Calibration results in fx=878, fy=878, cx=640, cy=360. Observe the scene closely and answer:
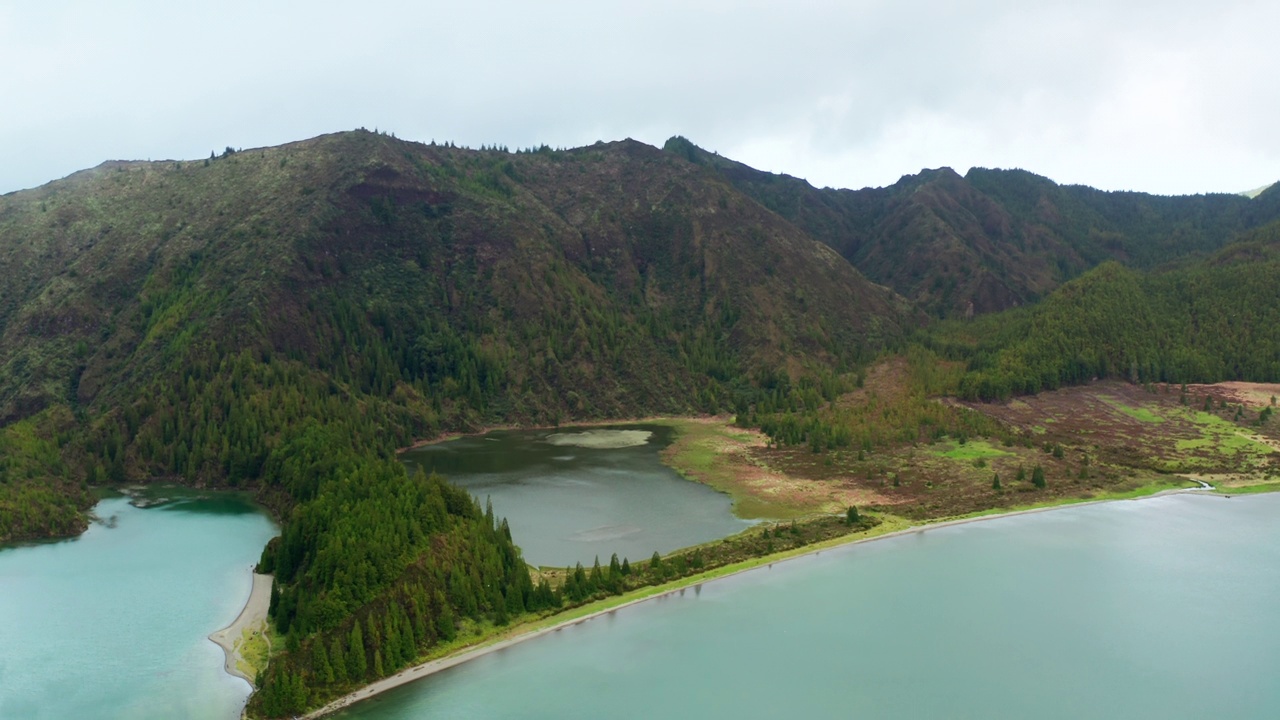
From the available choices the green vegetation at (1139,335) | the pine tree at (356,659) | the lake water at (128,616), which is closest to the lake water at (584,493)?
the pine tree at (356,659)

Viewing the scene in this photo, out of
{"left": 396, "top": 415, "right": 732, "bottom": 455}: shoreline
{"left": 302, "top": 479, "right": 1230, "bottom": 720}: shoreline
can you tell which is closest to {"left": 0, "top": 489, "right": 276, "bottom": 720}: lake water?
{"left": 302, "top": 479, "right": 1230, "bottom": 720}: shoreline

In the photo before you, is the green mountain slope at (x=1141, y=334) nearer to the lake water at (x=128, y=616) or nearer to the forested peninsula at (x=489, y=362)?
the forested peninsula at (x=489, y=362)

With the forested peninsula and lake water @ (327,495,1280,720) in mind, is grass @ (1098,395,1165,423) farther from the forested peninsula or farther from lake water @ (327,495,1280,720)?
lake water @ (327,495,1280,720)

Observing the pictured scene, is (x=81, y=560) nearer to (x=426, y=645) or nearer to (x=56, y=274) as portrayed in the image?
(x=426, y=645)

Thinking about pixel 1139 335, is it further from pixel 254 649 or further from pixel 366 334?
pixel 254 649

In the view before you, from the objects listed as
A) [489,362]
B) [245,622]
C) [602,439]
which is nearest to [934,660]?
[245,622]

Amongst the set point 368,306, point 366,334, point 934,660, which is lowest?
point 934,660

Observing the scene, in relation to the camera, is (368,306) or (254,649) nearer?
(254,649)
